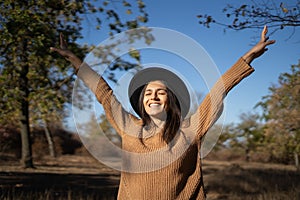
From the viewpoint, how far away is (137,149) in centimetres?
199

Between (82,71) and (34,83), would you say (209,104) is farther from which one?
(34,83)

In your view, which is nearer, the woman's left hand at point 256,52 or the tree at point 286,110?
the woman's left hand at point 256,52

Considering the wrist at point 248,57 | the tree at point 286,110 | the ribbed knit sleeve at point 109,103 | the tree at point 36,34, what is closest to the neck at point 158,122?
the ribbed knit sleeve at point 109,103

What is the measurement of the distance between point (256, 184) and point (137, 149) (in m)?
7.05

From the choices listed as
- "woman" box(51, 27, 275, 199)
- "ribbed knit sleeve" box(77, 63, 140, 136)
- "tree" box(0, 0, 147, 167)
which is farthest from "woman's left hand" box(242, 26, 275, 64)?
"tree" box(0, 0, 147, 167)

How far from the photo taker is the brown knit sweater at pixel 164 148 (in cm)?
196

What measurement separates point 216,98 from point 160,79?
405mm

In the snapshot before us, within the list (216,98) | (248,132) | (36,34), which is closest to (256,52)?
(216,98)

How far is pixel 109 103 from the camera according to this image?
202 cm

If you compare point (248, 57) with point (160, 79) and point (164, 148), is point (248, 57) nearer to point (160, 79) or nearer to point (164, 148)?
point (160, 79)

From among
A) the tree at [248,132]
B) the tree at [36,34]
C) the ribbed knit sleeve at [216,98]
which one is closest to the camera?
the ribbed knit sleeve at [216,98]

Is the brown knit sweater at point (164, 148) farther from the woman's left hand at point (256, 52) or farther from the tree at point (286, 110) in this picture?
the tree at point (286, 110)

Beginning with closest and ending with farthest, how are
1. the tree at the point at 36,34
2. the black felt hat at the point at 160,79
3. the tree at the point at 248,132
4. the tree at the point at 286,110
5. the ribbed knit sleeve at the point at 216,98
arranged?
the ribbed knit sleeve at the point at 216,98, the black felt hat at the point at 160,79, the tree at the point at 36,34, the tree at the point at 286,110, the tree at the point at 248,132

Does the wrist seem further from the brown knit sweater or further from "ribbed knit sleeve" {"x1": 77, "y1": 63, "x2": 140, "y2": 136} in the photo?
"ribbed knit sleeve" {"x1": 77, "y1": 63, "x2": 140, "y2": 136}
